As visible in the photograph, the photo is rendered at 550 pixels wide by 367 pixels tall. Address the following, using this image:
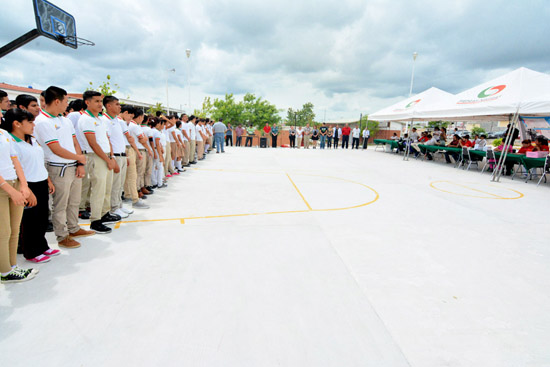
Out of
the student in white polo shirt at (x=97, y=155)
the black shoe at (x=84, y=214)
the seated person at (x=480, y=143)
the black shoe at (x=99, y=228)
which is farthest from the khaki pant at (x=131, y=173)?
the seated person at (x=480, y=143)

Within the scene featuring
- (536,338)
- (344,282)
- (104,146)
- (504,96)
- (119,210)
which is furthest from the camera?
(504,96)

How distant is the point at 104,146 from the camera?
4.04 m

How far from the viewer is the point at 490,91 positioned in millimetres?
11023

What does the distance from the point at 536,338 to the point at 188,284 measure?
3077mm

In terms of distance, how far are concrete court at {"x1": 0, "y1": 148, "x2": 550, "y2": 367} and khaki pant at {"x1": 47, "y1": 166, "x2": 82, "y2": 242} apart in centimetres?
34

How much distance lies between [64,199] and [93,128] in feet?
3.31

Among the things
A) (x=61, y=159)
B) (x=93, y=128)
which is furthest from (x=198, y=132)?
(x=61, y=159)

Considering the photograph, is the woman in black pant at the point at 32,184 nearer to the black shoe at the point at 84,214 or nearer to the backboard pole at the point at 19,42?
the black shoe at the point at 84,214

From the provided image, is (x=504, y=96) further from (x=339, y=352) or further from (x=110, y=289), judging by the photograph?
(x=110, y=289)

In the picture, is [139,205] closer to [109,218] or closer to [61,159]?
[109,218]

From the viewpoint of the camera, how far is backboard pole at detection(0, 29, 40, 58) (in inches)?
439

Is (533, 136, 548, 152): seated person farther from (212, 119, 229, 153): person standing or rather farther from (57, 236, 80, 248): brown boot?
(212, 119, 229, 153): person standing

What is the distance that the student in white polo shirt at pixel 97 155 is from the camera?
386 cm

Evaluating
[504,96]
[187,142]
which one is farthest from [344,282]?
[504,96]
